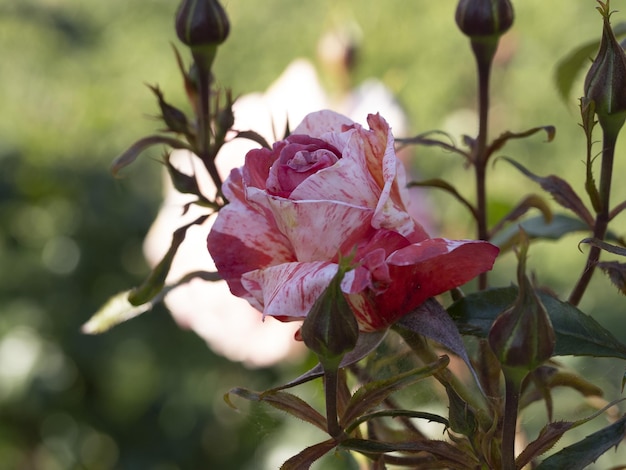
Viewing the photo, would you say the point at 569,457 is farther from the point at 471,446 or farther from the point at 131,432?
the point at 131,432

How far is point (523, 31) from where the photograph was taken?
A: 99.1 inches

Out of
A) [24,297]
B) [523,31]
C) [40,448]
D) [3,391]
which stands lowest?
[40,448]

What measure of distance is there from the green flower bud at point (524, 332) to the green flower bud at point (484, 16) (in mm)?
193

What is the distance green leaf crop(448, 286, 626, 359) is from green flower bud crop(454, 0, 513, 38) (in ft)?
0.50

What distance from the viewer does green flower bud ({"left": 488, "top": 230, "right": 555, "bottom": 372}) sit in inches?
13.7

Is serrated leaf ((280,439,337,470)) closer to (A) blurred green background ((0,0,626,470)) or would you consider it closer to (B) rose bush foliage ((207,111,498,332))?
(B) rose bush foliage ((207,111,498,332))

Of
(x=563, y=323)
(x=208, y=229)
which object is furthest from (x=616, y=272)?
(x=208, y=229)

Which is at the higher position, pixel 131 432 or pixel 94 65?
pixel 94 65

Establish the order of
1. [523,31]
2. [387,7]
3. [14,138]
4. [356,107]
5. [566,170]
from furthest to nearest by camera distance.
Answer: [387,7] → [523,31] → [566,170] → [14,138] → [356,107]

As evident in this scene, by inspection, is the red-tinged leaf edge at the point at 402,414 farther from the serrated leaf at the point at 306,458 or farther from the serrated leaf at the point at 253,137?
the serrated leaf at the point at 253,137

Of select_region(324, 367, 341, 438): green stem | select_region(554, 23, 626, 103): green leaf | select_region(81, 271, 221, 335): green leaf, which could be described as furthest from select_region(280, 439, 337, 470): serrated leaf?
Result: select_region(554, 23, 626, 103): green leaf

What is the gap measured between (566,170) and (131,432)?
1.12 m

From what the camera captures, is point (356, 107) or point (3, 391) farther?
point (3, 391)

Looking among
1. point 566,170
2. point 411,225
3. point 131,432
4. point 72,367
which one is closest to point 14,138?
point 72,367
